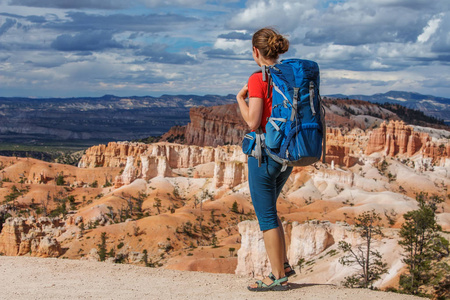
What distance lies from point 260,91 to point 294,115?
590mm

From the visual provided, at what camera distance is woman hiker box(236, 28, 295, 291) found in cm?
767

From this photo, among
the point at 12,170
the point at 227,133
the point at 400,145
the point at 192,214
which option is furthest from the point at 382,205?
the point at 227,133

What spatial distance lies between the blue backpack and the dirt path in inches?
86.4

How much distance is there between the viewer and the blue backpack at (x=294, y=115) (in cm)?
746

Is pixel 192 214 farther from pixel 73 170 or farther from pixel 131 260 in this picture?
pixel 73 170

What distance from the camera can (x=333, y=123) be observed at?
149000mm

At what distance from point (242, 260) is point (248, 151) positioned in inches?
1113

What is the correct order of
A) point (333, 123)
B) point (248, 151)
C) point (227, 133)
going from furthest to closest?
A: 1. point (333, 123)
2. point (227, 133)
3. point (248, 151)

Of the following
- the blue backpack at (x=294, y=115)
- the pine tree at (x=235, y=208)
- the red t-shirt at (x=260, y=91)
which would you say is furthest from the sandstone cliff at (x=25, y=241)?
the blue backpack at (x=294, y=115)

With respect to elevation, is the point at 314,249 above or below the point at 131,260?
above

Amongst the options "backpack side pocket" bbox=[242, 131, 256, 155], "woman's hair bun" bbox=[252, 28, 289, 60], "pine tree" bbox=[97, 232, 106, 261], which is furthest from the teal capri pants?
"pine tree" bbox=[97, 232, 106, 261]

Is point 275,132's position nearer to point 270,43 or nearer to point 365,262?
point 270,43

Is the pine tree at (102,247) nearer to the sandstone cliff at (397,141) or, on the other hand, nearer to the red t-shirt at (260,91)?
the red t-shirt at (260,91)

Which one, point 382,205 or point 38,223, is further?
point 382,205
